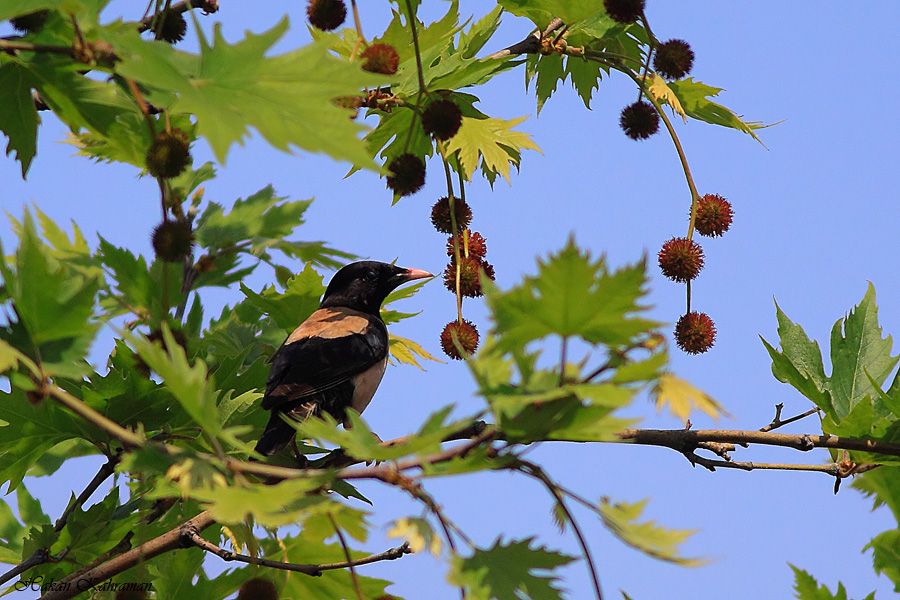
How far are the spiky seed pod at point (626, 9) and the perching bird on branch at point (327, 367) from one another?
1.86 meters

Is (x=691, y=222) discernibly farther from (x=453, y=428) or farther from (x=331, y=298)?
(x=331, y=298)

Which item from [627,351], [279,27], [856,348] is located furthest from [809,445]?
[279,27]

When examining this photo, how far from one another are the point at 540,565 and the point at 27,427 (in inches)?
84.1

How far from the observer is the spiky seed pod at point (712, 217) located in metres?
4.29

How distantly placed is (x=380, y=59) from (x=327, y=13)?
0.49m

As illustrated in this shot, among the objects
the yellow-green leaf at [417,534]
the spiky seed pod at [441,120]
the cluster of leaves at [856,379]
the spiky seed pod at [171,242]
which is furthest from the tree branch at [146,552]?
the cluster of leaves at [856,379]

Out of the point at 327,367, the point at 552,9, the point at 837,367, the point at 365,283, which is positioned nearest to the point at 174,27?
the point at 552,9

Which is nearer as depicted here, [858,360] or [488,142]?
[858,360]

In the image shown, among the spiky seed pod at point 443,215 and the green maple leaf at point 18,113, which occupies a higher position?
the spiky seed pod at point 443,215

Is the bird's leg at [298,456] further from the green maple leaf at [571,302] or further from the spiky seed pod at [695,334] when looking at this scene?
the green maple leaf at [571,302]

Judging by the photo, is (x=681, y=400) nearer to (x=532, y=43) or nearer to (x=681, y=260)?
(x=681, y=260)

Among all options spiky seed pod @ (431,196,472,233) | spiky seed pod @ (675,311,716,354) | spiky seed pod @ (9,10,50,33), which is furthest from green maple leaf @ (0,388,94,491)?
spiky seed pod @ (675,311,716,354)

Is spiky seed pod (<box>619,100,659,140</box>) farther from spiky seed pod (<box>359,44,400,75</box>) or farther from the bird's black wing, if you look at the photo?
the bird's black wing

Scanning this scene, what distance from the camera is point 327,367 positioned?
5445 millimetres
